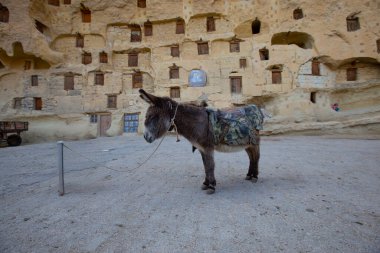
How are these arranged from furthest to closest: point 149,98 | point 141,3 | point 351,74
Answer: point 141,3 < point 351,74 < point 149,98

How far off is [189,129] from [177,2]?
80.5 ft

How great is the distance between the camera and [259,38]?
2156 centimetres

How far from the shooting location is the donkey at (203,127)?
11.2 feet

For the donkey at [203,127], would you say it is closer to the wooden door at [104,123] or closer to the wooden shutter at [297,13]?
the wooden door at [104,123]

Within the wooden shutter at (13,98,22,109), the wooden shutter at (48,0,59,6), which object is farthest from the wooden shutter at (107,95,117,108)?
the wooden shutter at (48,0,59,6)

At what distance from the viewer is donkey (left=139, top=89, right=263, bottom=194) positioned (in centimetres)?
342

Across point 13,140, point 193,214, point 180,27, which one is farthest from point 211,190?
point 180,27

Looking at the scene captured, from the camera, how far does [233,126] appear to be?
148 inches

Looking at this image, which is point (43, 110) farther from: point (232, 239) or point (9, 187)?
point (232, 239)

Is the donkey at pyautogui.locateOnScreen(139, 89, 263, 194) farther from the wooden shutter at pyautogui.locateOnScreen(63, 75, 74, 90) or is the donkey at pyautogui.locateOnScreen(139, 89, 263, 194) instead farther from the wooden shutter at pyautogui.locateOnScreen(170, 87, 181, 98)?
the wooden shutter at pyautogui.locateOnScreen(63, 75, 74, 90)

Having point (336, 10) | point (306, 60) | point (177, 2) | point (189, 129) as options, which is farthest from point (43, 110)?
point (336, 10)

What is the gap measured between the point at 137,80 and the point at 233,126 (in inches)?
860

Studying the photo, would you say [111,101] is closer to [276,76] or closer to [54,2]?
[54,2]

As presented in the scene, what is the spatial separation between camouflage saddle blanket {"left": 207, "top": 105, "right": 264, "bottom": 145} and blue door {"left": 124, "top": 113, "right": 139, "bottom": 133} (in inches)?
754
